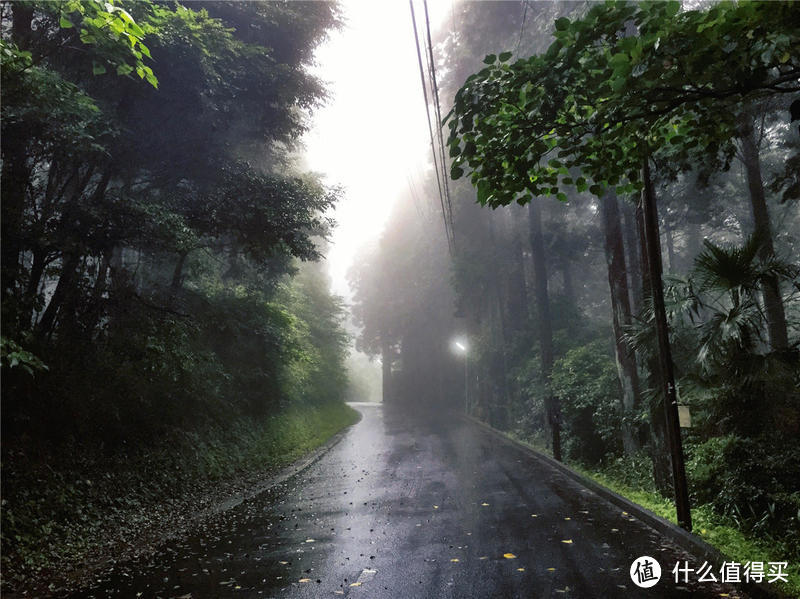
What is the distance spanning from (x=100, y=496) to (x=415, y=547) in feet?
17.1

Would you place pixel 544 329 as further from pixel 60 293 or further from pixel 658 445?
pixel 60 293

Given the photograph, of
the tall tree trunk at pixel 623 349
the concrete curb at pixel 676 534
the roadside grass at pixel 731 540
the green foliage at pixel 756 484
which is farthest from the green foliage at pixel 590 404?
the green foliage at pixel 756 484

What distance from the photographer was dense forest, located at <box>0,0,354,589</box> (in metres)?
7.86

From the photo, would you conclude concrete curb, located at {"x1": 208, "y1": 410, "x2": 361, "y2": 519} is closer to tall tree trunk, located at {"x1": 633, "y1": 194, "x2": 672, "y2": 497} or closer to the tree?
tall tree trunk, located at {"x1": 633, "y1": 194, "x2": 672, "y2": 497}

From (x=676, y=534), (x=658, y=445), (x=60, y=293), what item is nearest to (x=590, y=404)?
(x=658, y=445)

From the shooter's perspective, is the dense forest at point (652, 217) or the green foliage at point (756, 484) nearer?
the dense forest at point (652, 217)

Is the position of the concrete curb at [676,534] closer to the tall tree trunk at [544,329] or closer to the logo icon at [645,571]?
the logo icon at [645,571]

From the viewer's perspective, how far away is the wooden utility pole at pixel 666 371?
784cm

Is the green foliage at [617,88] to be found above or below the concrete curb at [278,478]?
above

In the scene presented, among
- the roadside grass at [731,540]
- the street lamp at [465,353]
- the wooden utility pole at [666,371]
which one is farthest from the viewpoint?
the street lamp at [465,353]

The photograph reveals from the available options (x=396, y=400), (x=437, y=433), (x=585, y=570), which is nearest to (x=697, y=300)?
(x=585, y=570)

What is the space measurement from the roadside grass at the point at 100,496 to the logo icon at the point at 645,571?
6.42m

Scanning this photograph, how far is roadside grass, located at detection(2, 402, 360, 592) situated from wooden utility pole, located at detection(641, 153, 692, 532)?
7.58m

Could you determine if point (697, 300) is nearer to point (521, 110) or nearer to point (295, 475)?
point (521, 110)
